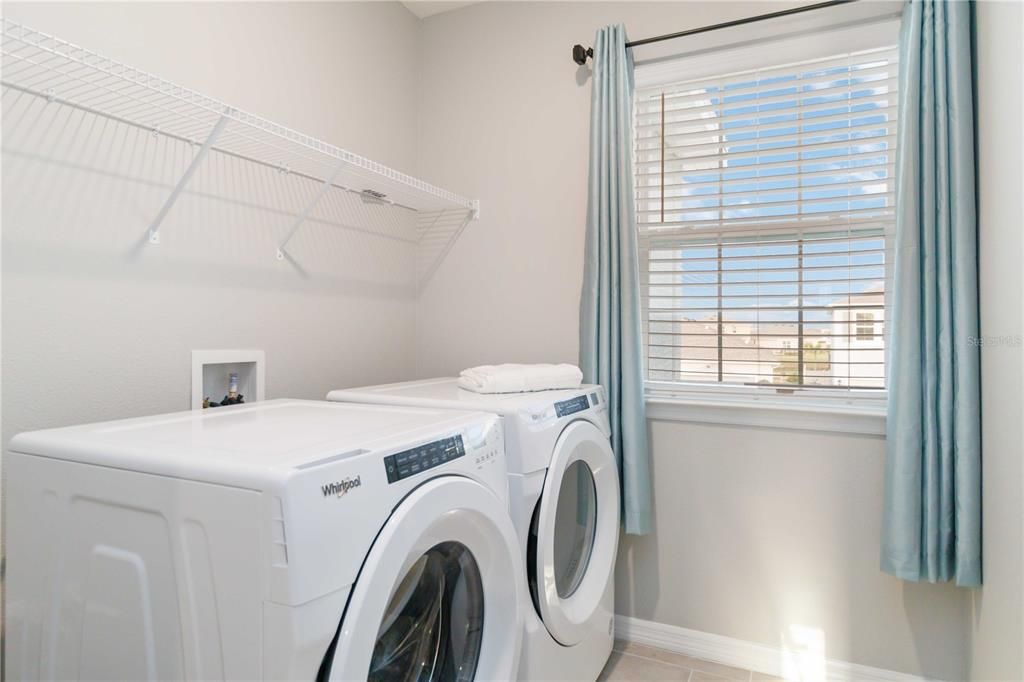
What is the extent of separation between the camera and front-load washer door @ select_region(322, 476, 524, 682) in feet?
3.14

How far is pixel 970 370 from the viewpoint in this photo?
1669mm

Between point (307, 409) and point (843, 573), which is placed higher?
point (307, 409)

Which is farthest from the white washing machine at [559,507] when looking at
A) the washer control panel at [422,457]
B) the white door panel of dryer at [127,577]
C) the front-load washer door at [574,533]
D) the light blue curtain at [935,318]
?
the light blue curtain at [935,318]

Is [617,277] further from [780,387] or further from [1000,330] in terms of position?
[1000,330]

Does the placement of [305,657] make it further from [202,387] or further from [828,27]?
[828,27]

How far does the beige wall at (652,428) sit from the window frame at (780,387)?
6 centimetres

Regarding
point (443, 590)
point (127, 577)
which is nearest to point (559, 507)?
point (443, 590)

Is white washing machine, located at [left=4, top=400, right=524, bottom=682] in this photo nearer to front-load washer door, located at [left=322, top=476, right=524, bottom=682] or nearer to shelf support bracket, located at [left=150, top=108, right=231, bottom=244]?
front-load washer door, located at [left=322, top=476, right=524, bottom=682]

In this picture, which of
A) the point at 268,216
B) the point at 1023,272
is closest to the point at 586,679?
the point at 1023,272

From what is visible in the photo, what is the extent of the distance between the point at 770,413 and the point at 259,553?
1709 millimetres

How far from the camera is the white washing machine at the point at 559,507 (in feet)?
4.95

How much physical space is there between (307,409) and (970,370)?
1.75 metres

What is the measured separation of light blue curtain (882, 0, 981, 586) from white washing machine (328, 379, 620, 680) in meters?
0.85

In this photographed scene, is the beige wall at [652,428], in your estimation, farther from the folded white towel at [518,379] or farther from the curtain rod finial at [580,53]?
the folded white towel at [518,379]
